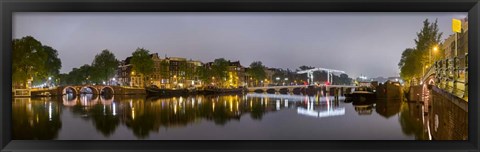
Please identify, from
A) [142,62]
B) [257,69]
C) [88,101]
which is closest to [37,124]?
[257,69]

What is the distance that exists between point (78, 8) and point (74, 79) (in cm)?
1301

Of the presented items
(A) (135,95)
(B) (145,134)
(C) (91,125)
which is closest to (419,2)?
(B) (145,134)

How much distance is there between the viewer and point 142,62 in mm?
18438

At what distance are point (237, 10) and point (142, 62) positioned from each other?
1543 cm

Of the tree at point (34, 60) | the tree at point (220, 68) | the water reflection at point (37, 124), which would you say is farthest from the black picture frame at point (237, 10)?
the tree at point (220, 68)

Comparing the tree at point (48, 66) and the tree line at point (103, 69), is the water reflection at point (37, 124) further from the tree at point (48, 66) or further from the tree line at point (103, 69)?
the tree at point (48, 66)

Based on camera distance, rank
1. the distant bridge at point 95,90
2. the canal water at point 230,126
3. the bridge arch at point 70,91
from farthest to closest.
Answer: the bridge arch at point 70,91
the distant bridge at point 95,90
the canal water at point 230,126

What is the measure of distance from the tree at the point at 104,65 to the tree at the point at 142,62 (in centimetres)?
88

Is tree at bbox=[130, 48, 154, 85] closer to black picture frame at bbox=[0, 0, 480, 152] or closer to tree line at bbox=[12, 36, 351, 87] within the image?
tree line at bbox=[12, 36, 351, 87]

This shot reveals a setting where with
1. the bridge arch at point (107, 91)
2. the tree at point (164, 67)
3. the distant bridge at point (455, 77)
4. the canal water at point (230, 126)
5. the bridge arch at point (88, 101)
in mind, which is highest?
the tree at point (164, 67)

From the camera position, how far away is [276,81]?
68.1 feet

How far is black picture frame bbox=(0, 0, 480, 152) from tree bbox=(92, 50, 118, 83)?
42.6ft

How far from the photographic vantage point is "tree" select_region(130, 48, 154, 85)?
18.3m

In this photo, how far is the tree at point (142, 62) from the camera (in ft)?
60.0
